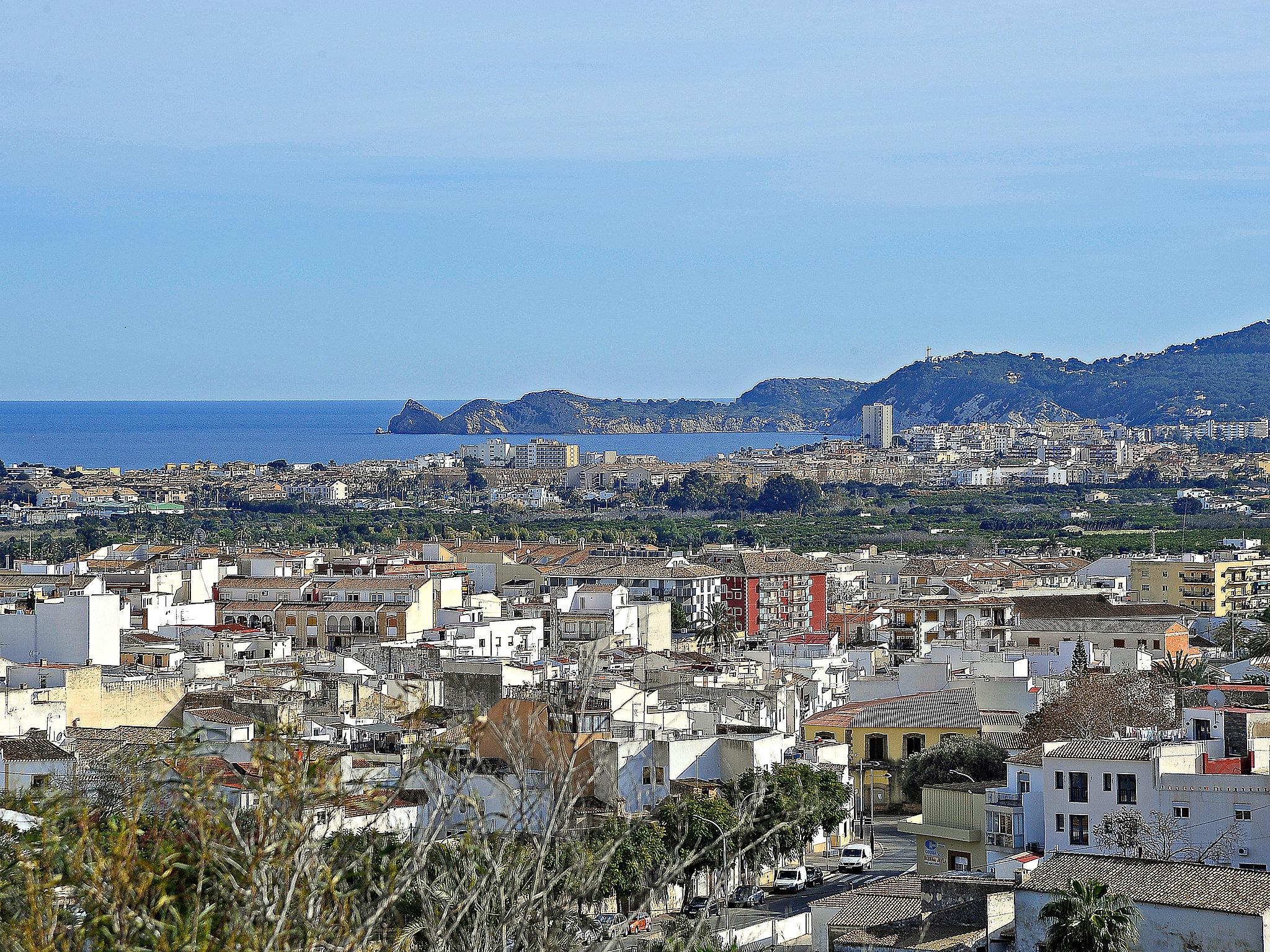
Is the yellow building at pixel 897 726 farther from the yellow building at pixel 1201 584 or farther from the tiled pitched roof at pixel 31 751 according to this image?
the yellow building at pixel 1201 584

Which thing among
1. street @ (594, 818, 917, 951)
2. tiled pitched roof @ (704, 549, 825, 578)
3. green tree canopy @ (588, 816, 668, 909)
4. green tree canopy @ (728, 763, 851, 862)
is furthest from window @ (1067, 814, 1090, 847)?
tiled pitched roof @ (704, 549, 825, 578)

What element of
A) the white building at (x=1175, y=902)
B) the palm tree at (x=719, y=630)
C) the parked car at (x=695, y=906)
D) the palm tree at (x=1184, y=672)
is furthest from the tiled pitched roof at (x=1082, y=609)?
the white building at (x=1175, y=902)

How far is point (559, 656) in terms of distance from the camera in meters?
35.8

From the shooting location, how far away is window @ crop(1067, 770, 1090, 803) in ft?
69.3

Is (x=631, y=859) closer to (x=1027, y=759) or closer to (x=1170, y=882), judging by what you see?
(x=1027, y=759)

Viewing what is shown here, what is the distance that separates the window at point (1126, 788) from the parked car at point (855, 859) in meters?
3.69

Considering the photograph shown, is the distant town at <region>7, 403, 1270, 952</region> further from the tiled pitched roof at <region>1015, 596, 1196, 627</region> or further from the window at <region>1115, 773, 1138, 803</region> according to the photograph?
the tiled pitched roof at <region>1015, 596, 1196, 627</region>

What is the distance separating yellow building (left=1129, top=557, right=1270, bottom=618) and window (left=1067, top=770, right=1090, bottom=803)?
4348 centimetres

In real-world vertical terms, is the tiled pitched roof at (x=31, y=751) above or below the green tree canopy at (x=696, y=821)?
above

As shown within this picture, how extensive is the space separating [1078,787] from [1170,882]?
5.72 meters

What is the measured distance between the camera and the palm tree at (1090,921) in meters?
14.6

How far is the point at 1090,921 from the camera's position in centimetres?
1466

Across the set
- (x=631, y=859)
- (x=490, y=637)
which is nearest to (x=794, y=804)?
(x=631, y=859)

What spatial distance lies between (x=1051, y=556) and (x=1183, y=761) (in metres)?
61.5
